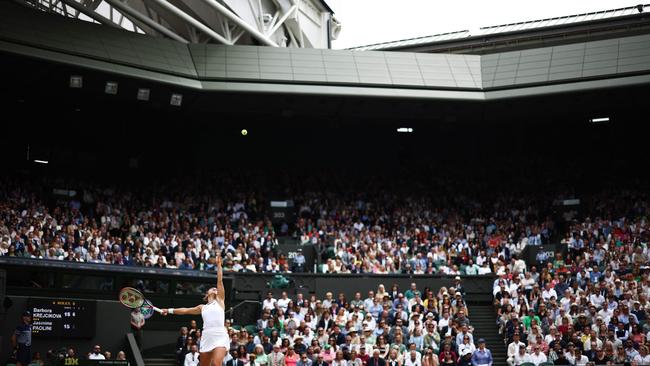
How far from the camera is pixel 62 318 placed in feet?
86.0

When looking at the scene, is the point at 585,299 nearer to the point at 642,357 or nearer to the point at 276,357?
the point at 642,357

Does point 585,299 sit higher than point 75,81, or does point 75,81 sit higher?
point 75,81

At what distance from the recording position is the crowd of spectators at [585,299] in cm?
2503

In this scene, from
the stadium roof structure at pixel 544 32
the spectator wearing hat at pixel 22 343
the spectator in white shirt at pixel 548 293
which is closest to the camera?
the spectator wearing hat at pixel 22 343

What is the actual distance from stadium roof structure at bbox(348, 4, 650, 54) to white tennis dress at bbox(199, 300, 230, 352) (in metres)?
39.3

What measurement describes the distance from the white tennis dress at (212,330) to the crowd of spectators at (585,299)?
15044 millimetres

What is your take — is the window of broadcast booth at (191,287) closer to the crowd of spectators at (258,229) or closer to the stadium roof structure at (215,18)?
the crowd of spectators at (258,229)

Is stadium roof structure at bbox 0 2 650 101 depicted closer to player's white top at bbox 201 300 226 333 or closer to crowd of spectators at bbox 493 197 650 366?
crowd of spectators at bbox 493 197 650 366

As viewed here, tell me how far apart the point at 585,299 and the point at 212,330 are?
18618 millimetres

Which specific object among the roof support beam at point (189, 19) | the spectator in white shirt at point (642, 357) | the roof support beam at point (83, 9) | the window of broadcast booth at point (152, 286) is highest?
the roof support beam at point (83, 9)

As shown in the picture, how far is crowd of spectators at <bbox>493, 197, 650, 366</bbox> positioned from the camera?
2503 centimetres

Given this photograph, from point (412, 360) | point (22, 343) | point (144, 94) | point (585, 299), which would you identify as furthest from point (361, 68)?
point (22, 343)

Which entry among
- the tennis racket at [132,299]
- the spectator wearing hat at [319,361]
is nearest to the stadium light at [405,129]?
the spectator wearing hat at [319,361]

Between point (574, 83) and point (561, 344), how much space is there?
14326 millimetres
